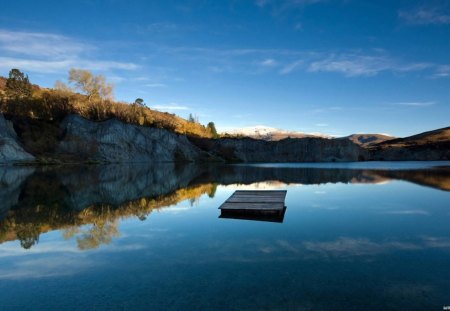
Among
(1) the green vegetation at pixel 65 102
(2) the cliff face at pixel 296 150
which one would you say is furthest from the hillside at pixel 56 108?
(2) the cliff face at pixel 296 150

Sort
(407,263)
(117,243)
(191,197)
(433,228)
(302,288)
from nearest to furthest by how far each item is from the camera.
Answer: (302,288) < (407,263) < (117,243) < (433,228) < (191,197)

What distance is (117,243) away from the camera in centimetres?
1378

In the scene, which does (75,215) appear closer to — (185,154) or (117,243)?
(117,243)

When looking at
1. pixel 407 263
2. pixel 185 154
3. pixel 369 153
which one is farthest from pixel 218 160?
pixel 407 263

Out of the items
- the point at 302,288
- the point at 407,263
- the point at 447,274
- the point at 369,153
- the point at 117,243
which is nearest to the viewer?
the point at 302,288

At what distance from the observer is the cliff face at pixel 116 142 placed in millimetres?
89875

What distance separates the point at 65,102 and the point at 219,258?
107 meters

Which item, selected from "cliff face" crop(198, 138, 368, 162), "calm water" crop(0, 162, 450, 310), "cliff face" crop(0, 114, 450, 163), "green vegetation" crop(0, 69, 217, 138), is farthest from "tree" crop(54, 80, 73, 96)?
"calm water" crop(0, 162, 450, 310)

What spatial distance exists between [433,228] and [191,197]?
1825 cm

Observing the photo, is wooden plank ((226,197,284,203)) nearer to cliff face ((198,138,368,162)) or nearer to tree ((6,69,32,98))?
tree ((6,69,32,98))

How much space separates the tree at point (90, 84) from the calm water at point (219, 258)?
9967cm

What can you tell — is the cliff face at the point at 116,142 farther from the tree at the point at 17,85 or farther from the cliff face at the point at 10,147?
the tree at the point at 17,85

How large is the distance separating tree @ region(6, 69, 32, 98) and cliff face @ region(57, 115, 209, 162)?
87.3 ft

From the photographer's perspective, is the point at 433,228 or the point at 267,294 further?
the point at 433,228
